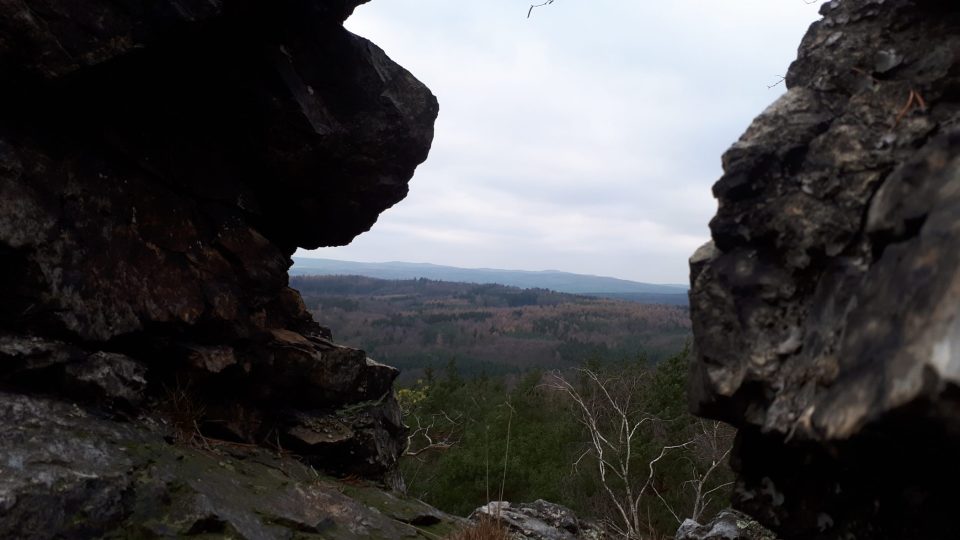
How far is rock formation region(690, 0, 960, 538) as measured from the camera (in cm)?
232

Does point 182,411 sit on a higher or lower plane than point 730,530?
higher

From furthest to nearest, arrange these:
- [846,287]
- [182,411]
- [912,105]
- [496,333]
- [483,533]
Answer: [496,333] → [182,411] → [483,533] → [912,105] → [846,287]

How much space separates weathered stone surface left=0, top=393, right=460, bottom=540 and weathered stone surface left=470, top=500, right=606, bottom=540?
7.18 feet

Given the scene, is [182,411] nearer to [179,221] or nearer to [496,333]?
[179,221]

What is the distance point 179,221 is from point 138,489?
9.15ft

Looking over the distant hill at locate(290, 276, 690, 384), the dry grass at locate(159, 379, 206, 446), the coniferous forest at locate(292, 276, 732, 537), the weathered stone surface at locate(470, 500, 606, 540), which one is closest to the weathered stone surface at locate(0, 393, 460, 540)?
the dry grass at locate(159, 379, 206, 446)

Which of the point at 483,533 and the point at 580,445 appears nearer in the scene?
the point at 483,533

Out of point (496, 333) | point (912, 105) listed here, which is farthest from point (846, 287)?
point (496, 333)

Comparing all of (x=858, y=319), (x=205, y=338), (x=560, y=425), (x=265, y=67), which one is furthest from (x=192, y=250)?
(x=560, y=425)

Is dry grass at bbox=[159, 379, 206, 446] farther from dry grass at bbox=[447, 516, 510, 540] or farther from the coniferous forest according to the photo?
the coniferous forest

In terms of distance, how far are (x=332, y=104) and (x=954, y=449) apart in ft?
22.6

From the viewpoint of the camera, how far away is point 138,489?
432 centimetres

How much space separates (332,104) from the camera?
7.40 metres

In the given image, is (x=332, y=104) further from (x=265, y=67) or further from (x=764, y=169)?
(x=764, y=169)
